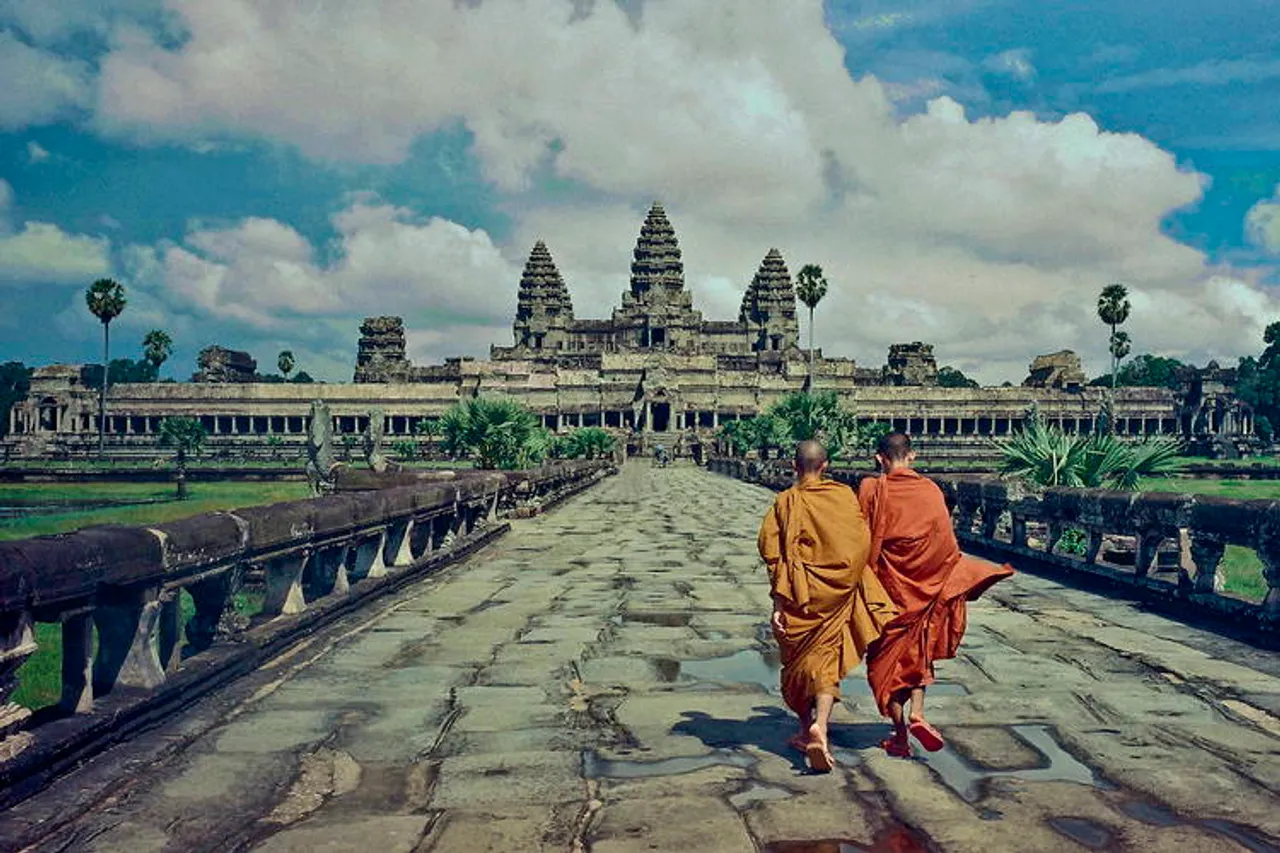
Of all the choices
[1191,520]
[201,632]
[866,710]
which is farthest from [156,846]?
[1191,520]

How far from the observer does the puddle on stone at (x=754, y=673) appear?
621 centimetres

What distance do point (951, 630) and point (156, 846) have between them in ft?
10.9

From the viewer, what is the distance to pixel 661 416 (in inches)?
3912

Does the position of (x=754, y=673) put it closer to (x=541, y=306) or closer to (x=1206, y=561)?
(x=1206, y=561)

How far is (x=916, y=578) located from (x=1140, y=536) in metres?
5.80

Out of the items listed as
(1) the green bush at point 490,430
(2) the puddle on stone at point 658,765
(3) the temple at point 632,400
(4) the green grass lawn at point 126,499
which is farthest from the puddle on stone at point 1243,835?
(3) the temple at point 632,400

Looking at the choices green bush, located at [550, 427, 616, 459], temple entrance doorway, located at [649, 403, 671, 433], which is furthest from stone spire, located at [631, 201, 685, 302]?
green bush, located at [550, 427, 616, 459]

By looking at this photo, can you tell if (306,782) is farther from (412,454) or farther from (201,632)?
(412,454)

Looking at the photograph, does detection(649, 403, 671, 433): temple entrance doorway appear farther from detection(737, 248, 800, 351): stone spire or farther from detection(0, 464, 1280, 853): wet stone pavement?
detection(0, 464, 1280, 853): wet stone pavement

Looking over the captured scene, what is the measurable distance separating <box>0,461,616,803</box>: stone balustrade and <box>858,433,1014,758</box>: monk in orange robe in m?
3.32

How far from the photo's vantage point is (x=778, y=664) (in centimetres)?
688

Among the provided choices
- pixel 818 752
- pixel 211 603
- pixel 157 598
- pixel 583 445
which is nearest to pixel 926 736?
pixel 818 752

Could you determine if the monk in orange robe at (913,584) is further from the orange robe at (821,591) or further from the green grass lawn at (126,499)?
the green grass lawn at (126,499)

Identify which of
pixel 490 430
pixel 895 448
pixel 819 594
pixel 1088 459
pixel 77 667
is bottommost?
pixel 77 667
